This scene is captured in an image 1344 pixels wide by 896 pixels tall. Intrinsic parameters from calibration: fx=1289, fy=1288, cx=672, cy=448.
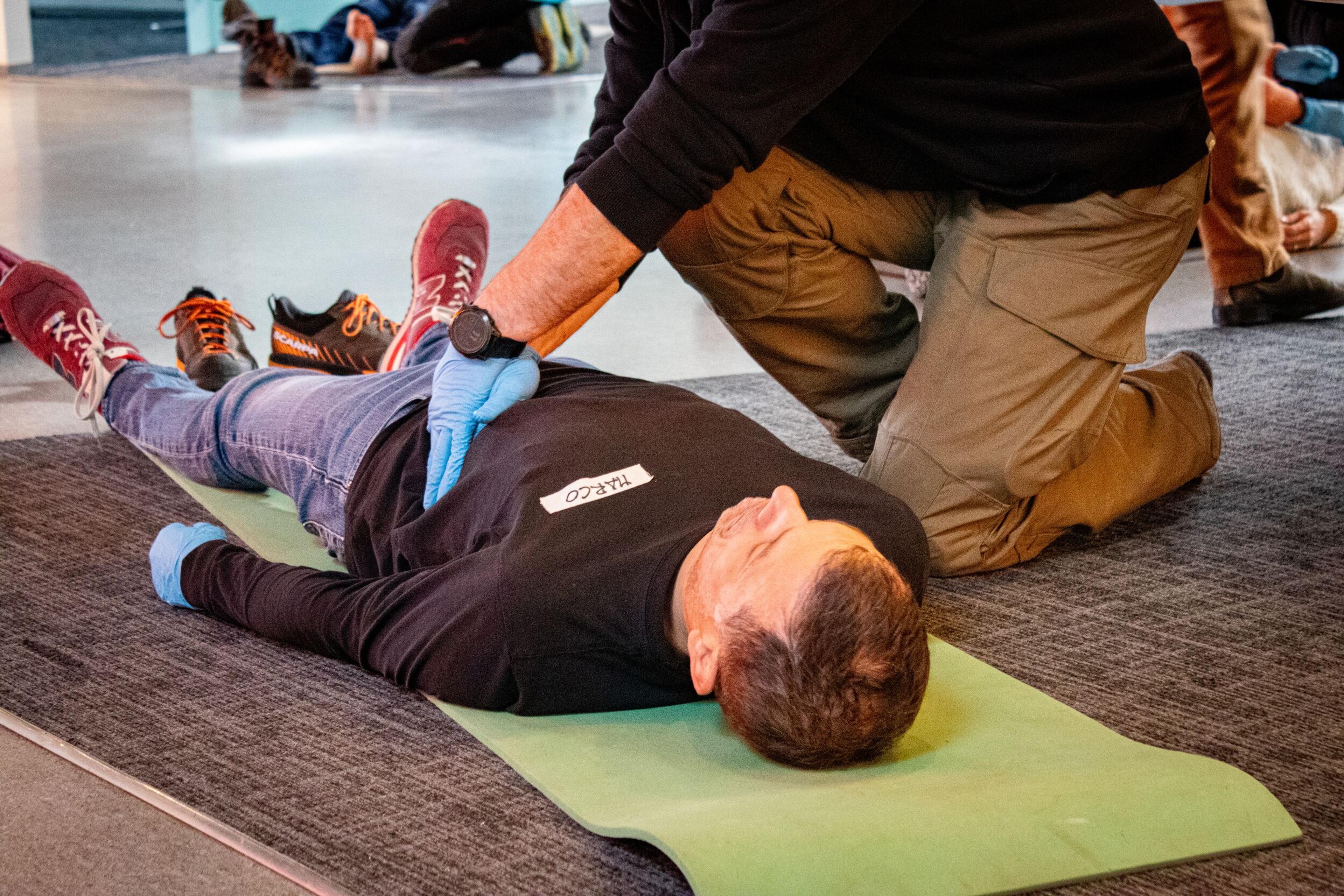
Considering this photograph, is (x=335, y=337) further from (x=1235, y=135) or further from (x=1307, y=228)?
(x=1307, y=228)

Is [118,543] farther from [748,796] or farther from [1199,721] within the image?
[1199,721]


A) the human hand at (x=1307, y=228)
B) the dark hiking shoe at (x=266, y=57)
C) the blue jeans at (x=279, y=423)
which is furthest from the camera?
the dark hiking shoe at (x=266, y=57)

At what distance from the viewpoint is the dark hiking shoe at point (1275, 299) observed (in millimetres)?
2947

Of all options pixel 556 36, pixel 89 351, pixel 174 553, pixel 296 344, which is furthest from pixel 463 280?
pixel 556 36

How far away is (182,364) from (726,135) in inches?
50.8

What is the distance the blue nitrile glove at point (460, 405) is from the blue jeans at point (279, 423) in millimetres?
124

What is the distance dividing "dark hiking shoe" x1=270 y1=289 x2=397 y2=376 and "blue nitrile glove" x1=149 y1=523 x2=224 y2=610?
72 cm

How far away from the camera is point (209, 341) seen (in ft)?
7.50

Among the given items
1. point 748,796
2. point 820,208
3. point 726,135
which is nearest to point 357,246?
point 820,208

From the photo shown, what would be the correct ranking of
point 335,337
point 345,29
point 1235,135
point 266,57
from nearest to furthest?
1. point 335,337
2. point 1235,135
3. point 266,57
4. point 345,29

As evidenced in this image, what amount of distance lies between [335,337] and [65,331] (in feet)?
1.50

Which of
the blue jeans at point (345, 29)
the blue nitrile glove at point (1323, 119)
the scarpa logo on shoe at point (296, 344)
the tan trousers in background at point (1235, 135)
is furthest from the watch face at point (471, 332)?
the blue jeans at point (345, 29)

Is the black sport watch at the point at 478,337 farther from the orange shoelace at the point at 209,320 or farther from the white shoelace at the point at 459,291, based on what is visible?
the orange shoelace at the point at 209,320

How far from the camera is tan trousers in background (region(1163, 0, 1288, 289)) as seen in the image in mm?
2787
